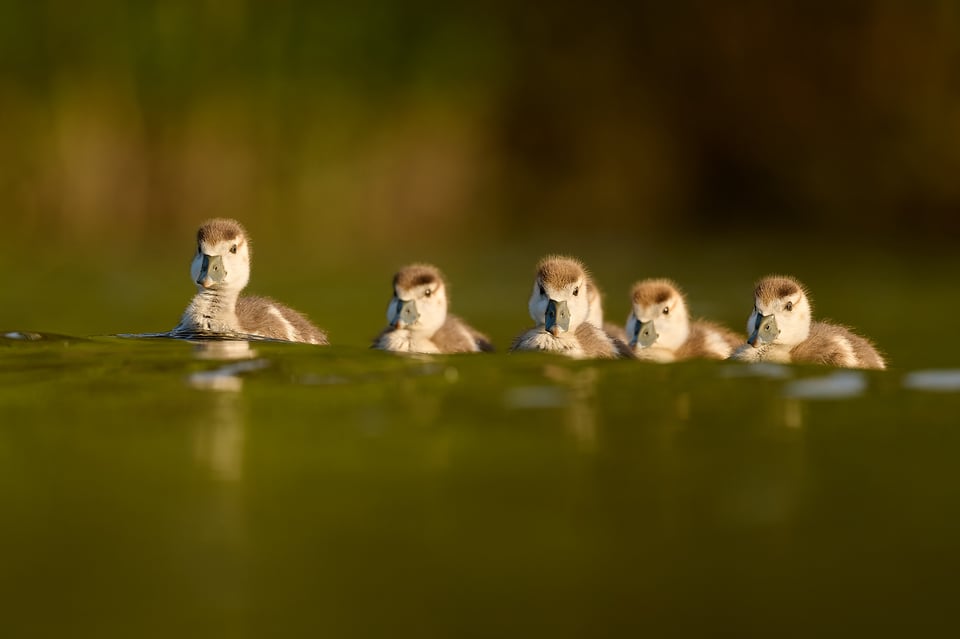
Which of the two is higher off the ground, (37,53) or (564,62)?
(564,62)

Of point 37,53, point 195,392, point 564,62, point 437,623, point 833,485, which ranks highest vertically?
point 564,62

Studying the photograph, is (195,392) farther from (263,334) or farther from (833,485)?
(833,485)

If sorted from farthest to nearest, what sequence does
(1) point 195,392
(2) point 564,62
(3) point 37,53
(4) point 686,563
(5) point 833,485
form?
(2) point 564,62 < (3) point 37,53 < (1) point 195,392 < (5) point 833,485 < (4) point 686,563

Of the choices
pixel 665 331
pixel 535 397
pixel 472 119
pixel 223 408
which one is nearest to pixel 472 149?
pixel 472 119

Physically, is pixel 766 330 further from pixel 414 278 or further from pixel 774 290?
pixel 414 278

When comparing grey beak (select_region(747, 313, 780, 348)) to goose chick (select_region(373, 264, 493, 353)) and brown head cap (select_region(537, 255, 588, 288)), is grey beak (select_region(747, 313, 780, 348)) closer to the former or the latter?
brown head cap (select_region(537, 255, 588, 288))

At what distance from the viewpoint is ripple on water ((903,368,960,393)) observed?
493 centimetres

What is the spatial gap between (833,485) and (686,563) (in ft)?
2.43

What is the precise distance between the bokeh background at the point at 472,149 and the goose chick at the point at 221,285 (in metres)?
1.55

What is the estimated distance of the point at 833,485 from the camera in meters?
3.60

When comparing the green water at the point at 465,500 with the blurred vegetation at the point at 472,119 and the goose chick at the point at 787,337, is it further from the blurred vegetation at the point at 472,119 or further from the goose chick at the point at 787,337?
the blurred vegetation at the point at 472,119

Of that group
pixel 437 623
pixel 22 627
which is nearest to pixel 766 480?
pixel 437 623

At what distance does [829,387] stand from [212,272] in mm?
2430

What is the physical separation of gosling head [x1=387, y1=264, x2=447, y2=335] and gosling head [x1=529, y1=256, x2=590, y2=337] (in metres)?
0.39
